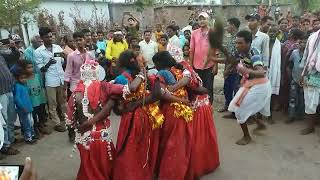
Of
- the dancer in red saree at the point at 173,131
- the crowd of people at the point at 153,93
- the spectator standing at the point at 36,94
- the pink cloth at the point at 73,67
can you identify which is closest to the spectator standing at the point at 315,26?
the crowd of people at the point at 153,93

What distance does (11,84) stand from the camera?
523cm

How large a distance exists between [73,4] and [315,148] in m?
19.7

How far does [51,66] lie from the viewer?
6246mm

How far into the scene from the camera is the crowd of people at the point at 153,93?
386cm

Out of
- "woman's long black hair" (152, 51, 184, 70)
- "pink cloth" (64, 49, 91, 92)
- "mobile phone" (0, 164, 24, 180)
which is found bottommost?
"pink cloth" (64, 49, 91, 92)

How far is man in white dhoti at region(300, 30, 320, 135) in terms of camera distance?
18.3 feet

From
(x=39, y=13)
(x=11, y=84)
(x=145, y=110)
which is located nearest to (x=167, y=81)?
(x=145, y=110)

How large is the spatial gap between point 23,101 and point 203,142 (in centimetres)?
287

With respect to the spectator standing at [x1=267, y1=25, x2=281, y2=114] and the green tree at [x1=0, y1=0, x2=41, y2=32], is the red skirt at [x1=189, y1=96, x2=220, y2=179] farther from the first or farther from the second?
the green tree at [x1=0, y1=0, x2=41, y2=32]

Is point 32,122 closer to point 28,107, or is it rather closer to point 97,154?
point 28,107

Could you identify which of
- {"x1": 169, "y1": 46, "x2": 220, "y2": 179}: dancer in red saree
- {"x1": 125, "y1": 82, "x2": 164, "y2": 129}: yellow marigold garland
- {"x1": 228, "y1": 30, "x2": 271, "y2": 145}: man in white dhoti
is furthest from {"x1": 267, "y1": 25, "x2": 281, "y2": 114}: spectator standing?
{"x1": 125, "y1": 82, "x2": 164, "y2": 129}: yellow marigold garland

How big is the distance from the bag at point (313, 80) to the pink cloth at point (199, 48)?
1.77m

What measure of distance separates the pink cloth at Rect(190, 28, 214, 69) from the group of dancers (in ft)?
8.93

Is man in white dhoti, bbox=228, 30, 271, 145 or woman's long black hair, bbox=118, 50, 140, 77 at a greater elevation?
woman's long black hair, bbox=118, 50, 140, 77
